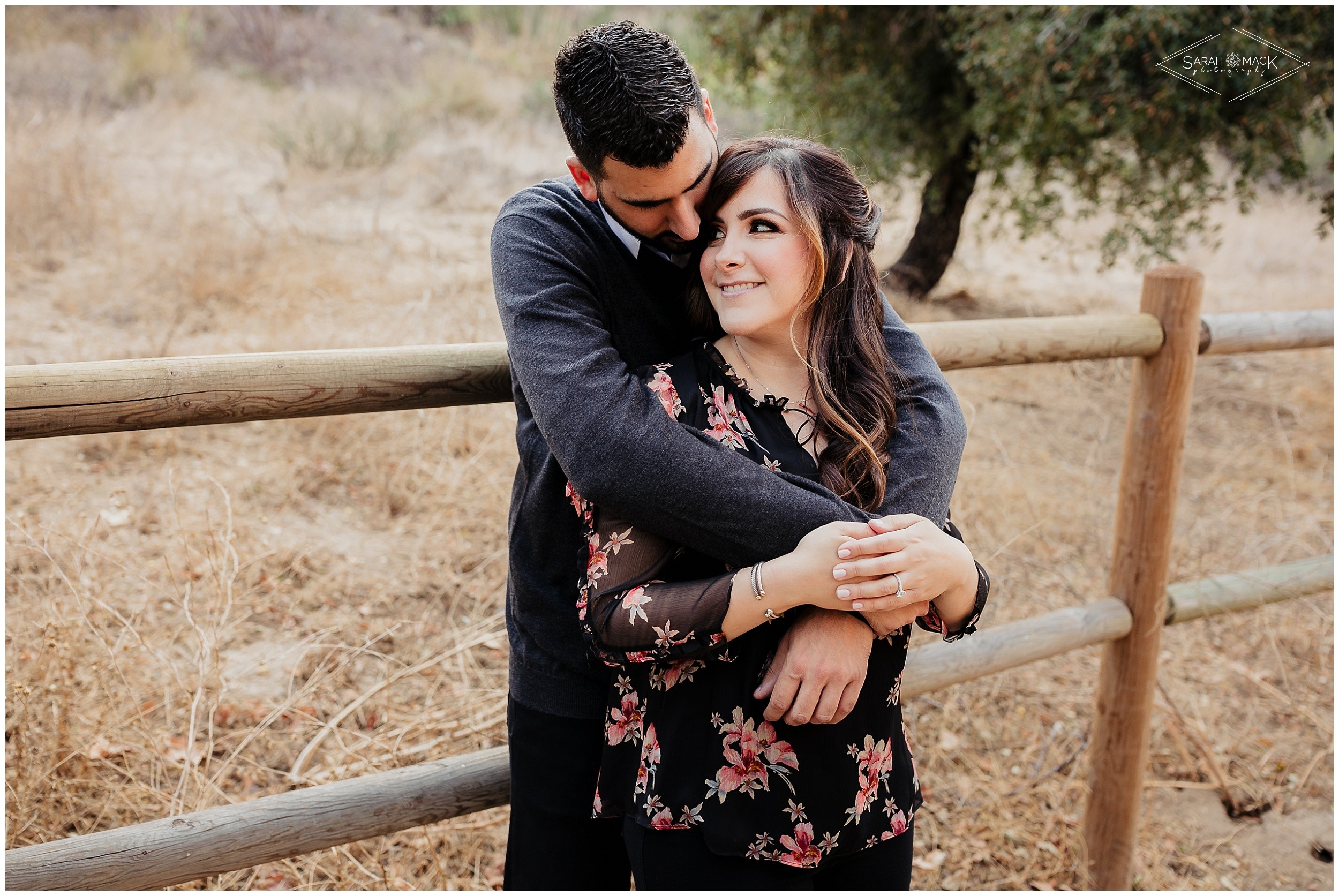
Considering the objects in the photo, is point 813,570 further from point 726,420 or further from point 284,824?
point 284,824

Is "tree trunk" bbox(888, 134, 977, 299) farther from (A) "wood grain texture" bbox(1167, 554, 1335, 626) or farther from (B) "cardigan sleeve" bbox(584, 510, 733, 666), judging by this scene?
(B) "cardigan sleeve" bbox(584, 510, 733, 666)

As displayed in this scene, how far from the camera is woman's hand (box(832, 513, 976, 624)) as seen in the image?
125 centimetres

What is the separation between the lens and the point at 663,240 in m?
1.55

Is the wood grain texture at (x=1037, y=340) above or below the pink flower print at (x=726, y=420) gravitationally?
above

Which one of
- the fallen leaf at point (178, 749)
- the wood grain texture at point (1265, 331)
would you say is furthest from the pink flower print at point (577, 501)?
the wood grain texture at point (1265, 331)

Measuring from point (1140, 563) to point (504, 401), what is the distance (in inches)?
71.8

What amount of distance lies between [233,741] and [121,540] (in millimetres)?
1153

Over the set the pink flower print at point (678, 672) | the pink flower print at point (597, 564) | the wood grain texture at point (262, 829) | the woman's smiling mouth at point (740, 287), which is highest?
the woman's smiling mouth at point (740, 287)

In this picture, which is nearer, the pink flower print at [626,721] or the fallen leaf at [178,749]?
the pink flower print at [626,721]

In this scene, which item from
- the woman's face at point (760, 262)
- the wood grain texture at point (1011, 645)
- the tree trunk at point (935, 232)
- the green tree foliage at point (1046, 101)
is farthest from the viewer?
the tree trunk at point (935, 232)

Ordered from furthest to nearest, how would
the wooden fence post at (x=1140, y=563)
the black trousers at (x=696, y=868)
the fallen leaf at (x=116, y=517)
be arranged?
the fallen leaf at (x=116, y=517)
the wooden fence post at (x=1140, y=563)
the black trousers at (x=696, y=868)

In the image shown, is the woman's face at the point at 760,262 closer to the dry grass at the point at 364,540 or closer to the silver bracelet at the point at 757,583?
the silver bracelet at the point at 757,583

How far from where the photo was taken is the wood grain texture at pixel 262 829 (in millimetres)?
1510

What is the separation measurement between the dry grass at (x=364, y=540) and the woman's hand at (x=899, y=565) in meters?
1.14
